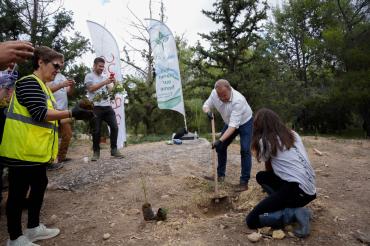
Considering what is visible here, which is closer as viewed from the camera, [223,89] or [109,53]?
[223,89]

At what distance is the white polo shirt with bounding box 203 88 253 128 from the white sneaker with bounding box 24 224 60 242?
98.8 inches

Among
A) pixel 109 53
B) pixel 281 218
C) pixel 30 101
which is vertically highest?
pixel 109 53

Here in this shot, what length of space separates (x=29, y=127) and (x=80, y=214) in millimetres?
1399

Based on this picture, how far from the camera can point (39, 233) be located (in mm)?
3117

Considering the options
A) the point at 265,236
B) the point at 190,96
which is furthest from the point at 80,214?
the point at 190,96

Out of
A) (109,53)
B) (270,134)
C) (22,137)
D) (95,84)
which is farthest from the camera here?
(109,53)

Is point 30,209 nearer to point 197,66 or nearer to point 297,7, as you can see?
point 197,66

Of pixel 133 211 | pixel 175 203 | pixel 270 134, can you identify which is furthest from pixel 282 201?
pixel 133 211

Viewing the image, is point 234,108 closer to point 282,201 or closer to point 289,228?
point 282,201

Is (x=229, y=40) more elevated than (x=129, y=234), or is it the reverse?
(x=229, y=40)

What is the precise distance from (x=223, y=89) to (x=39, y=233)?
111 inches

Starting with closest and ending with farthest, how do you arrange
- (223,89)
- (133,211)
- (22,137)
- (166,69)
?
(22,137) < (133,211) < (223,89) < (166,69)

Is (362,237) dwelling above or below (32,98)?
below

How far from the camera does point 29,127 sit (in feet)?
9.11
